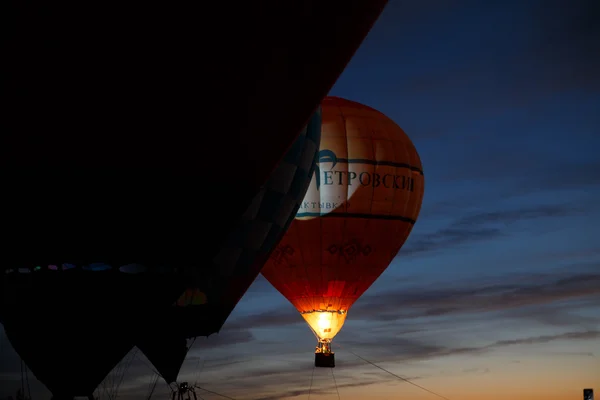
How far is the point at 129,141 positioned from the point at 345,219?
13506 millimetres

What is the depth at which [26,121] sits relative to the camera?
12883 mm

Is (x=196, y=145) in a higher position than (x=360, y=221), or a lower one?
lower

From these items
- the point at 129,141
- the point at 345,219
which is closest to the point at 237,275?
the point at 129,141

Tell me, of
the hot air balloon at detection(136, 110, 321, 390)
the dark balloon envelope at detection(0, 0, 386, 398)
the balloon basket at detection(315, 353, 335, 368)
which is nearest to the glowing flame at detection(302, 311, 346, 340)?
the balloon basket at detection(315, 353, 335, 368)

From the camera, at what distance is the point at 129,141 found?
44.2ft

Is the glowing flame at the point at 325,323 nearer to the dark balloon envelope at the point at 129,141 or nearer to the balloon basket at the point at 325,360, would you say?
the balloon basket at the point at 325,360

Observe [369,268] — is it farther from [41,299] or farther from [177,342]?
[41,299]

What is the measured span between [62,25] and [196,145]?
8.66 feet

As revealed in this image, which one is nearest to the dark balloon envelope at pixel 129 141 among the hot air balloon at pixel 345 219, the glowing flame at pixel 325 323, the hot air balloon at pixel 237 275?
the hot air balloon at pixel 237 275

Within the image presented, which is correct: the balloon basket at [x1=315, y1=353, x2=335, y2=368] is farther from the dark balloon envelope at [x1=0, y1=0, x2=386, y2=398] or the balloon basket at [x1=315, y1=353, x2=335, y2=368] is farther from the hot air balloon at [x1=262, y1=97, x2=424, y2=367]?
the dark balloon envelope at [x1=0, y1=0, x2=386, y2=398]

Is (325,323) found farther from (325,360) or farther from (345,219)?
(345,219)

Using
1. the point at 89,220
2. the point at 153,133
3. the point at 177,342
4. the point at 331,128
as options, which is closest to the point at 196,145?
the point at 153,133

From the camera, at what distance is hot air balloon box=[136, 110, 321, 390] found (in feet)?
56.7

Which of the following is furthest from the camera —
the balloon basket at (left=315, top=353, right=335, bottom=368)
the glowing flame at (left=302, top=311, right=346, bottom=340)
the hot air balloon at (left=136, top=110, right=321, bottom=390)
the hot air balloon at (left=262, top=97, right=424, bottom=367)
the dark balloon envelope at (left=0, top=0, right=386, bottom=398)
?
the glowing flame at (left=302, top=311, right=346, bottom=340)
